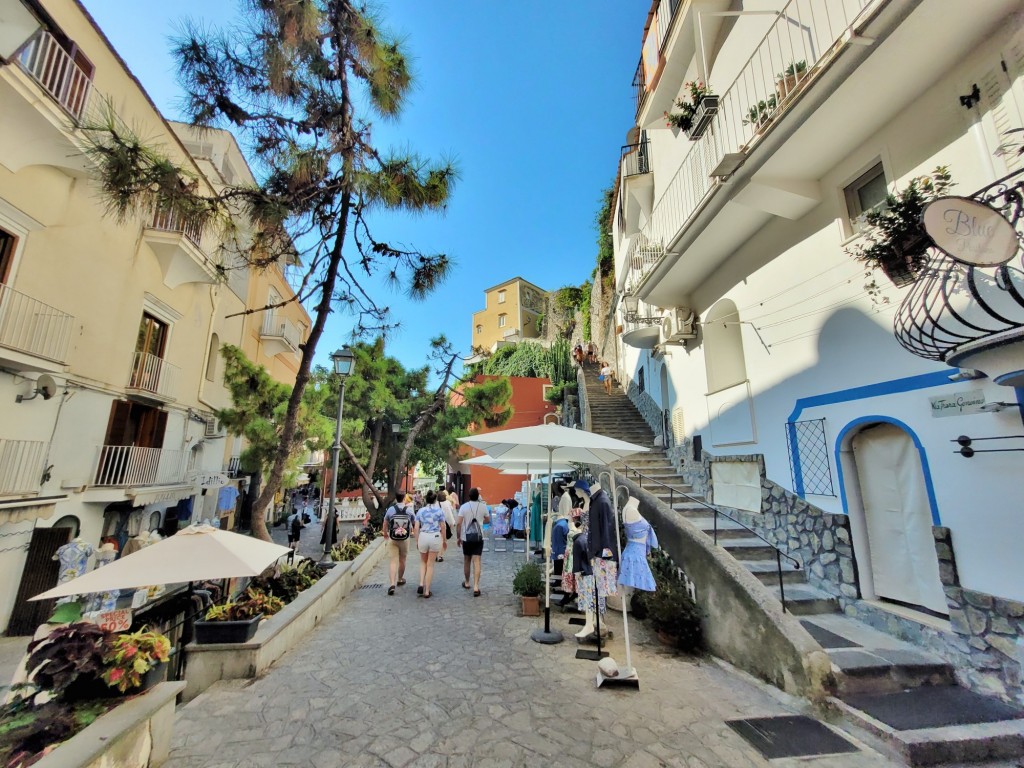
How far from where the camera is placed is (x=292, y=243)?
23.5 ft

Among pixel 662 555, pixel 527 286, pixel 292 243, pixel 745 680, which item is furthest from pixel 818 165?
pixel 527 286

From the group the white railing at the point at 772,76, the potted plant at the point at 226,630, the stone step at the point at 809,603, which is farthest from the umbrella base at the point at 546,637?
the white railing at the point at 772,76

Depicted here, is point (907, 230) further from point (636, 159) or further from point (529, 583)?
point (636, 159)

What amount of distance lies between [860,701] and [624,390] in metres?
14.9

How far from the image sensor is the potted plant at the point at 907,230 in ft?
11.8

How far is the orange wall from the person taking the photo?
73.3 ft

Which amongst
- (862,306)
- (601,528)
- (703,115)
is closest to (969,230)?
(862,306)

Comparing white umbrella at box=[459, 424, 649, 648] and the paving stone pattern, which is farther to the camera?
white umbrella at box=[459, 424, 649, 648]

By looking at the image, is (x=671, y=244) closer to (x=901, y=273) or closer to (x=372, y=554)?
(x=901, y=273)

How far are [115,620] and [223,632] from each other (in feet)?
3.65

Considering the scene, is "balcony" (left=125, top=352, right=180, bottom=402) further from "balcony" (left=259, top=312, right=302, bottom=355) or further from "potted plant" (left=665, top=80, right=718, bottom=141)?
"potted plant" (left=665, top=80, right=718, bottom=141)

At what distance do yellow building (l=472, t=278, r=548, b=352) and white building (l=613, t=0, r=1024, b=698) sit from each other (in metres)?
34.1

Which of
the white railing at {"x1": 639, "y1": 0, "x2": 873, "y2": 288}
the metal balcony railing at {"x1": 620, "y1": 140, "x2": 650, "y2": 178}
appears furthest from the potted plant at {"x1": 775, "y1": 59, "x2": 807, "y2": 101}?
the metal balcony railing at {"x1": 620, "y1": 140, "x2": 650, "y2": 178}

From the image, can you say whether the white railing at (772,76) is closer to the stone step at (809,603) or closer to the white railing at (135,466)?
the stone step at (809,603)
